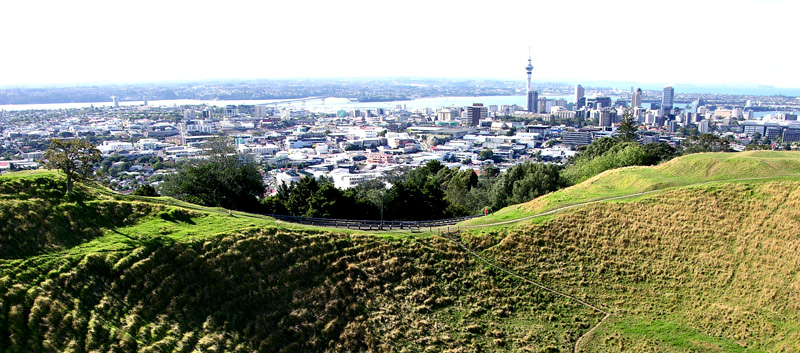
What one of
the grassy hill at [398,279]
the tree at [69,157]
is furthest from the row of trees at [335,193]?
the tree at [69,157]

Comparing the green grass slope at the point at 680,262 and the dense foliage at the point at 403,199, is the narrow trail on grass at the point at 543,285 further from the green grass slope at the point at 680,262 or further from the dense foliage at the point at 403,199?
the dense foliage at the point at 403,199

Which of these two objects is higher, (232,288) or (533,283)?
(232,288)

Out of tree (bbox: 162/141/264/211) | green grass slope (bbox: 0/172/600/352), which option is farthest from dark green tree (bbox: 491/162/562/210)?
tree (bbox: 162/141/264/211)

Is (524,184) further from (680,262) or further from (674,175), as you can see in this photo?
(680,262)

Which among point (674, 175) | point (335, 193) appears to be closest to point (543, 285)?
point (674, 175)

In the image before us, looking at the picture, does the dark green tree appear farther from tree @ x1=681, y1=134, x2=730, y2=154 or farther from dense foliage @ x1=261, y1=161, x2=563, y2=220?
tree @ x1=681, y1=134, x2=730, y2=154

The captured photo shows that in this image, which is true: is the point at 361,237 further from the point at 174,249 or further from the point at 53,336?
the point at 53,336

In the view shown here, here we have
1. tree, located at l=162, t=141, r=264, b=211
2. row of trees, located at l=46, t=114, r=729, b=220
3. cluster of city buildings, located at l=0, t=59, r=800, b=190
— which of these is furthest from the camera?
cluster of city buildings, located at l=0, t=59, r=800, b=190
